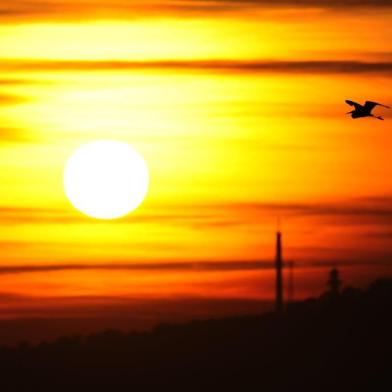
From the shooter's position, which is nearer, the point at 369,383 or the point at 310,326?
the point at 369,383

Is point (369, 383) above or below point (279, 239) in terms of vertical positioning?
below

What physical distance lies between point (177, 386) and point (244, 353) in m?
6.60

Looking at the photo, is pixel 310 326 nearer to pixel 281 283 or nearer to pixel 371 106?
pixel 281 283

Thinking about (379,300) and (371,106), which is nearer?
(371,106)

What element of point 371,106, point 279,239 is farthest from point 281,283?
point 371,106

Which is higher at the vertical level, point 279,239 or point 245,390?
point 279,239

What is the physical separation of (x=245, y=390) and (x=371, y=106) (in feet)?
239

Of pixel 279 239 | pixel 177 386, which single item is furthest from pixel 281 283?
pixel 177 386

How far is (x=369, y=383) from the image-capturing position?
180 m

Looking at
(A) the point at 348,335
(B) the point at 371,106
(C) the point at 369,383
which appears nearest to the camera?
(B) the point at 371,106

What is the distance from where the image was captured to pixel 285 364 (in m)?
190

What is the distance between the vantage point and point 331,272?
190000 millimetres

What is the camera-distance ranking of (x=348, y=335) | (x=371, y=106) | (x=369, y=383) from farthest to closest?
(x=348, y=335) → (x=369, y=383) → (x=371, y=106)

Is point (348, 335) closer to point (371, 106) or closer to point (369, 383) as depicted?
point (369, 383)
